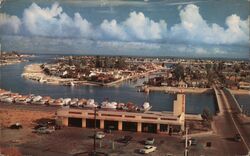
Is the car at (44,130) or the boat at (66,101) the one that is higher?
the boat at (66,101)

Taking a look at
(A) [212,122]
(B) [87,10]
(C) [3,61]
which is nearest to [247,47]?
(A) [212,122]

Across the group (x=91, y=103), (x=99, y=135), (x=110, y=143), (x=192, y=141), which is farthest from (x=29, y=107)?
(x=192, y=141)

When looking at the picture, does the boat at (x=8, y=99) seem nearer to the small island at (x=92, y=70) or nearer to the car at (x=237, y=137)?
the small island at (x=92, y=70)

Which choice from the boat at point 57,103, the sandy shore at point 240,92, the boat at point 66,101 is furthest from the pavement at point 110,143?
the boat at point 66,101

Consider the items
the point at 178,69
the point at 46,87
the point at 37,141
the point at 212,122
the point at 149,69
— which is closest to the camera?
the point at 37,141

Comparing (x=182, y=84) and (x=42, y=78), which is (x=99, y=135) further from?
(x=42, y=78)

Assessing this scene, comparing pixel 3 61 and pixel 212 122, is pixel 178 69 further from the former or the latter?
pixel 3 61
